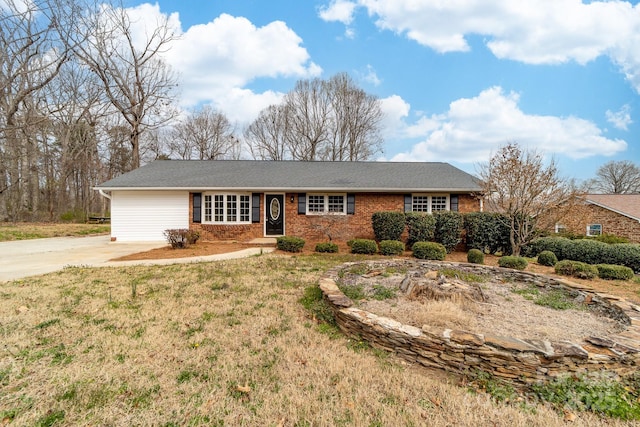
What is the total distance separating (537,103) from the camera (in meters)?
13.0

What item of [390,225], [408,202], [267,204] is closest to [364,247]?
[390,225]

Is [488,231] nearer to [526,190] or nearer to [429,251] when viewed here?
[526,190]

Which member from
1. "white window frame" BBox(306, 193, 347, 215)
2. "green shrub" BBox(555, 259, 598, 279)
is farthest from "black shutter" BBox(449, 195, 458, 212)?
"green shrub" BBox(555, 259, 598, 279)

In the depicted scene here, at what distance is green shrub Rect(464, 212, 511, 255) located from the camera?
9.92 metres

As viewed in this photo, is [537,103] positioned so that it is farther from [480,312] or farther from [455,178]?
[480,312]

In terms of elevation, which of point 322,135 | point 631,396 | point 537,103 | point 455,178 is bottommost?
point 631,396

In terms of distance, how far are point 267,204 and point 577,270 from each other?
10052mm

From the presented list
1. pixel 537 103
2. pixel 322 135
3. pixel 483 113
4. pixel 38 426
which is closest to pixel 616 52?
pixel 537 103

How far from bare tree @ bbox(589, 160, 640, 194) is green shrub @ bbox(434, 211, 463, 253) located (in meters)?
31.3

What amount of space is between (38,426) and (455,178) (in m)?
13.9

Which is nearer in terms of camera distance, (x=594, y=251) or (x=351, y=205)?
(x=594, y=251)

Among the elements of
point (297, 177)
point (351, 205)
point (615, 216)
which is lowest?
point (615, 216)

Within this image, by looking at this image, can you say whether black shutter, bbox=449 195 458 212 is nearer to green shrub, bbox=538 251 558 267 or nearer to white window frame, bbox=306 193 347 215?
green shrub, bbox=538 251 558 267

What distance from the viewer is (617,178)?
31.8 metres
